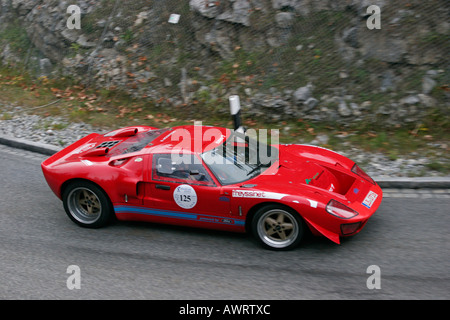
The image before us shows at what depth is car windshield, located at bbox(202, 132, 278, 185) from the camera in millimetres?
5578

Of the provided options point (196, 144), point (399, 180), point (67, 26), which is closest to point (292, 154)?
point (196, 144)

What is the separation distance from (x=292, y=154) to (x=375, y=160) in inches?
80.8

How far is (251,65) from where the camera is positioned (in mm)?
9898

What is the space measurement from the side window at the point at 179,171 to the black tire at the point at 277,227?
0.69 m

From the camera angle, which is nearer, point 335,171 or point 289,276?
point 289,276

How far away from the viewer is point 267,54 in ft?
32.3

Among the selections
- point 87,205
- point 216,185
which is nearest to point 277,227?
point 216,185

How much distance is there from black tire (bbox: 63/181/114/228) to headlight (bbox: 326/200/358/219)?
271 centimetres
